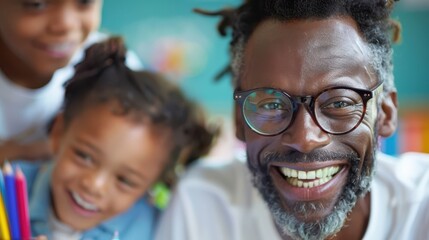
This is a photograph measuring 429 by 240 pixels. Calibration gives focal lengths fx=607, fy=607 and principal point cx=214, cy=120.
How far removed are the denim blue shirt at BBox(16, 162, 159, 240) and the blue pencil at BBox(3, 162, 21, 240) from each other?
0.44 metres

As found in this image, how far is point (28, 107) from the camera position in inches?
58.6

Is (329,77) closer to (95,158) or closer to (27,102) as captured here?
(95,158)

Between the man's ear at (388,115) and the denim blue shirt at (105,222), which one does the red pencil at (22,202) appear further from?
the man's ear at (388,115)

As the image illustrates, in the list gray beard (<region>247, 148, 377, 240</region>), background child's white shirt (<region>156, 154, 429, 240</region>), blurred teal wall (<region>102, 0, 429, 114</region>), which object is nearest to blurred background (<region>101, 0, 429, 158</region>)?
blurred teal wall (<region>102, 0, 429, 114</region>)

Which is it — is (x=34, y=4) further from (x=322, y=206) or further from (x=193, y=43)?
(x=193, y=43)

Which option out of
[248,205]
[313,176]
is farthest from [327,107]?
[248,205]

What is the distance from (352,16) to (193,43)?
2.86 meters

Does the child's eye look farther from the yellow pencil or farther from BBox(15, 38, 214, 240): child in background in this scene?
the yellow pencil

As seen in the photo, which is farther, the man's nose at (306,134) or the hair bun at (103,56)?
the hair bun at (103,56)

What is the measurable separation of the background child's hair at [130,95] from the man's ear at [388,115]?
0.47 meters

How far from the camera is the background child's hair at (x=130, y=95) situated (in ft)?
4.18

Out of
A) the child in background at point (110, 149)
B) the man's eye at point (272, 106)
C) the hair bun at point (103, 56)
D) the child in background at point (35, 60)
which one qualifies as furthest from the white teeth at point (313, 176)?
the child in background at point (35, 60)

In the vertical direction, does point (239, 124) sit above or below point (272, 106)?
below

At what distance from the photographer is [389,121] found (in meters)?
1.01
